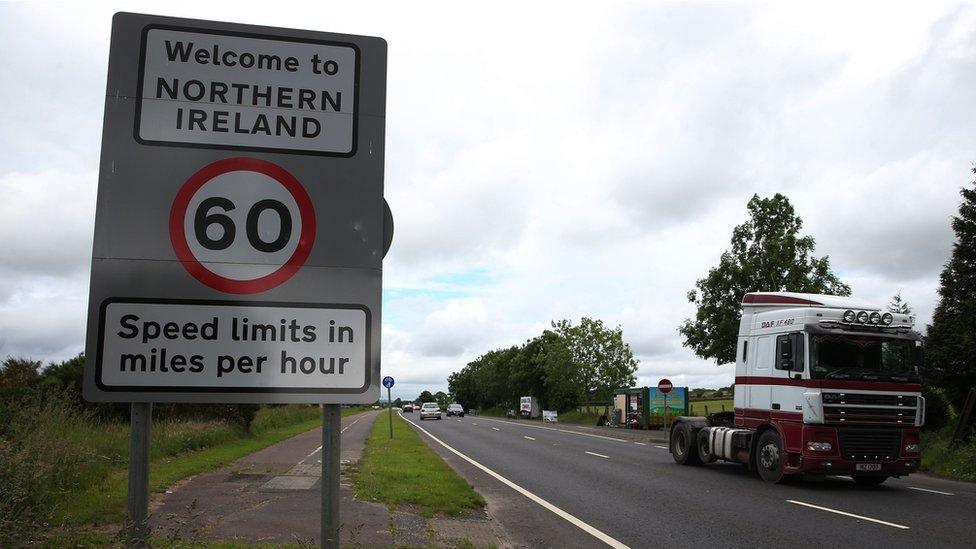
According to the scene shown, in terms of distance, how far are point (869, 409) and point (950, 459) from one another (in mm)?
6178

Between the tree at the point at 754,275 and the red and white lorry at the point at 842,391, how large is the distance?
56.8ft

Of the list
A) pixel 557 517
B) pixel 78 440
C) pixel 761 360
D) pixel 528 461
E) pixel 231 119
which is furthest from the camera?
pixel 528 461

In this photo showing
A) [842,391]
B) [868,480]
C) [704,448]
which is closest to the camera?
[842,391]

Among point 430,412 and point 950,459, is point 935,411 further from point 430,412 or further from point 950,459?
point 430,412

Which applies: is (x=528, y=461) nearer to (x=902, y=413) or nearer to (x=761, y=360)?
(x=761, y=360)

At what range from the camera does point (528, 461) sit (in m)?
19.5

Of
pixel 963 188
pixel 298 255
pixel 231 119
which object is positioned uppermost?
pixel 963 188

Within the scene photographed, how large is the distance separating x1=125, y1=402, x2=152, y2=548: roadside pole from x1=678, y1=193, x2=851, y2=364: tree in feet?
102


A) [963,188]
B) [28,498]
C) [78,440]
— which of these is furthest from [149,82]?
[963,188]

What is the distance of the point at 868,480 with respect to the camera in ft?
49.4

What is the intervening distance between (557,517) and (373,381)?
8394mm

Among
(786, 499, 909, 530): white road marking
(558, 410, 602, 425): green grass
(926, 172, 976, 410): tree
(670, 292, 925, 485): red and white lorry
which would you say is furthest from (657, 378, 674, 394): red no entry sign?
(558, 410, 602, 425): green grass

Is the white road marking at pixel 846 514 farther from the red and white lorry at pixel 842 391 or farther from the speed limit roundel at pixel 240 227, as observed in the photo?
the speed limit roundel at pixel 240 227

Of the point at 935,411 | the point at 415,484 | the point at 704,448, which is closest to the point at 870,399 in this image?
the point at 704,448
